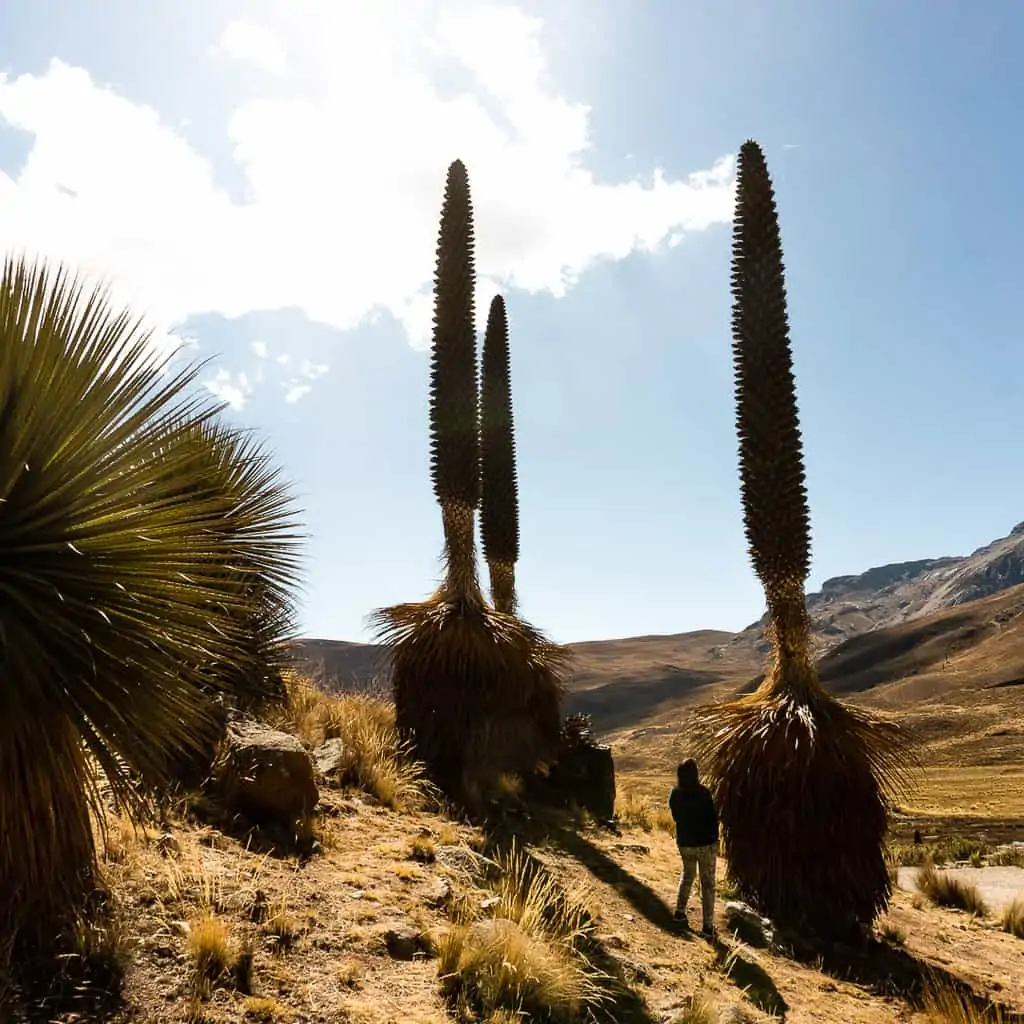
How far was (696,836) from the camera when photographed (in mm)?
8773

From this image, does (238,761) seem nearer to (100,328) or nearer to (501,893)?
(501,893)

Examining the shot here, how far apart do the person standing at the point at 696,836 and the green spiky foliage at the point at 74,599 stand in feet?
19.3

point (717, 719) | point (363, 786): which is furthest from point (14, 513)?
point (717, 719)

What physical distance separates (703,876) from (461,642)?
4.43m

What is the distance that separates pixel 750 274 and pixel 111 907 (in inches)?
382

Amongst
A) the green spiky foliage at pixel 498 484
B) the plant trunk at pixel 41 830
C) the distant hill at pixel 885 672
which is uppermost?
the green spiky foliage at pixel 498 484

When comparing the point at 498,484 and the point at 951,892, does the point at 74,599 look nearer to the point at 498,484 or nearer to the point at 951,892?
the point at 498,484

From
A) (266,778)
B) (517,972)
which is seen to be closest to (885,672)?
(266,778)

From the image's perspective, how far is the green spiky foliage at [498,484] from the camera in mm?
14289

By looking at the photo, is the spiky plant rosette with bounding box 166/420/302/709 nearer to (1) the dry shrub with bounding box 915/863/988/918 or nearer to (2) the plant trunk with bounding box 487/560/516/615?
(2) the plant trunk with bounding box 487/560/516/615

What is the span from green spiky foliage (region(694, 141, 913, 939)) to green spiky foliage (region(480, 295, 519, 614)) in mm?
4839

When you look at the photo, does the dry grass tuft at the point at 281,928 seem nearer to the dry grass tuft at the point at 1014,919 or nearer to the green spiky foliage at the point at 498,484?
the green spiky foliage at the point at 498,484

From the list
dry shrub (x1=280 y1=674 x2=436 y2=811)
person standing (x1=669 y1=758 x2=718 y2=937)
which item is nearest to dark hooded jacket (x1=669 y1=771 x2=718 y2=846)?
person standing (x1=669 y1=758 x2=718 y2=937)

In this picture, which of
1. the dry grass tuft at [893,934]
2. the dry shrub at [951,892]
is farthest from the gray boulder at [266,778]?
the dry shrub at [951,892]
